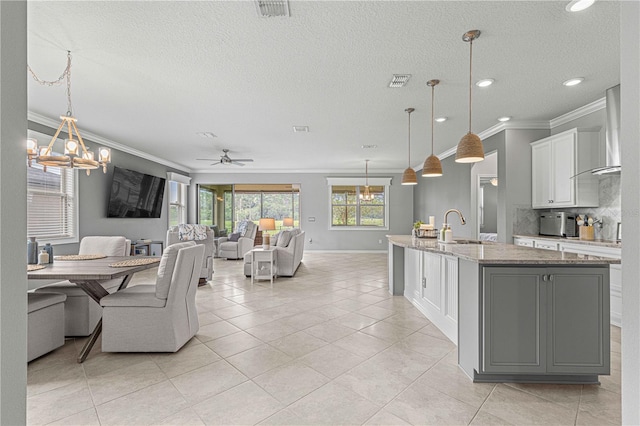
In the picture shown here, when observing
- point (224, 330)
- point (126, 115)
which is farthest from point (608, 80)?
point (126, 115)

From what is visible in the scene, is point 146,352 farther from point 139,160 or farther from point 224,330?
point 139,160

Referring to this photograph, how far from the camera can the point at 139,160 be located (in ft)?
22.8

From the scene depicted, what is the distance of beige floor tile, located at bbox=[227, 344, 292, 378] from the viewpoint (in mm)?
2326

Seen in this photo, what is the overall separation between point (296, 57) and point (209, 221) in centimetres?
906

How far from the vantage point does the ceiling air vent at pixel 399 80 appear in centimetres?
313

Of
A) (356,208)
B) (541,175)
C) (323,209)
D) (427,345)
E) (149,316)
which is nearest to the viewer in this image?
(149,316)

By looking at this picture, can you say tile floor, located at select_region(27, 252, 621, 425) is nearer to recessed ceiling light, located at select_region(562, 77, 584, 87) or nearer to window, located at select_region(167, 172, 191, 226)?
recessed ceiling light, located at select_region(562, 77, 584, 87)

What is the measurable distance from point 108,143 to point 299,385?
600 cm

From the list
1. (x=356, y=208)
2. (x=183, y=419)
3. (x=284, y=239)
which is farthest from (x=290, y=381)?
(x=356, y=208)

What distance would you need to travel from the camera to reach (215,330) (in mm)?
3119

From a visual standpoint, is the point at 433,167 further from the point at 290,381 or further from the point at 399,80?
the point at 290,381

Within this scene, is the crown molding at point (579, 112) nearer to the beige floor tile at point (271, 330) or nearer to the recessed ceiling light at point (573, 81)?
the recessed ceiling light at point (573, 81)

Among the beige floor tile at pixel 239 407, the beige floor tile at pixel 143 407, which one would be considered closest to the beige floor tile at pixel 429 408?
the beige floor tile at pixel 239 407

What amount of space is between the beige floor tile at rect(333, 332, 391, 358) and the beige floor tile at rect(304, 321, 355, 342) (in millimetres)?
80
